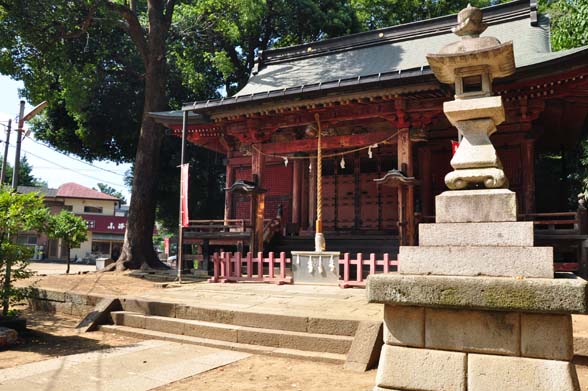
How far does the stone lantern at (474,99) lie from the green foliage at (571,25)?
26.3ft

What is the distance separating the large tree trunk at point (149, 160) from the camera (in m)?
17.0

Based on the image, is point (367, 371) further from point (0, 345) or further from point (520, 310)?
point (0, 345)

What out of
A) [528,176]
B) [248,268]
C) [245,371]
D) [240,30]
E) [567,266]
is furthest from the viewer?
[240,30]

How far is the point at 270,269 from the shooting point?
1141 cm

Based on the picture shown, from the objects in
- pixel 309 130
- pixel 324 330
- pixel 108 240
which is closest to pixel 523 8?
pixel 309 130

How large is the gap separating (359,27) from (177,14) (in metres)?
10.1

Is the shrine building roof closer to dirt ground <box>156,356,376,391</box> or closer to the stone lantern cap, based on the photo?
the stone lantern cap

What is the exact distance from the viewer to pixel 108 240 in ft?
151

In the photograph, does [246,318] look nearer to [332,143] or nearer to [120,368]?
[120,368]

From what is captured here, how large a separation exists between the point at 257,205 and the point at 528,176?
773cm

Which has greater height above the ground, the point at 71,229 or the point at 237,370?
the point at 71,229

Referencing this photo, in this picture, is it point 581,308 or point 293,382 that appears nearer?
point 581,308

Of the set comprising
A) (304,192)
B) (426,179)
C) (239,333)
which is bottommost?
(239,333)

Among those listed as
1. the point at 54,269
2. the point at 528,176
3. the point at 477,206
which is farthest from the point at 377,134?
the point at 54,269
